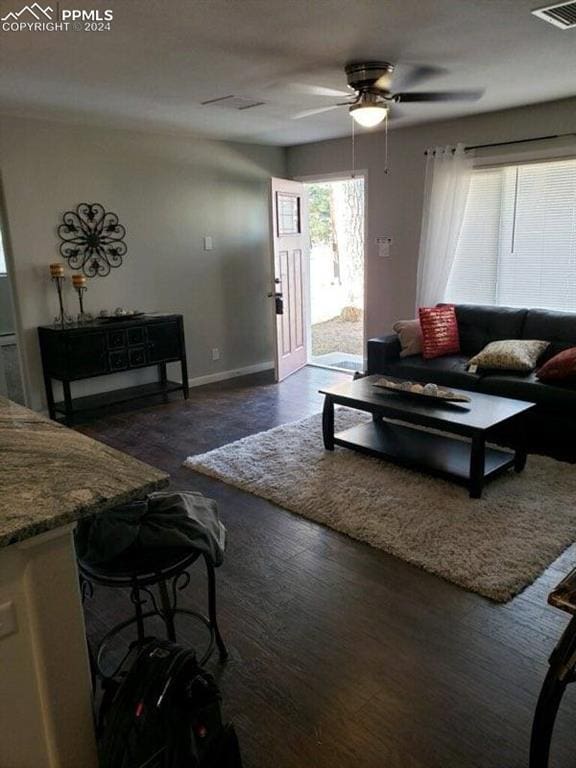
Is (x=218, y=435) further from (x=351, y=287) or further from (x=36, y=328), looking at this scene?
(x=351, y=287)

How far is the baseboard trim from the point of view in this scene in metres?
5.84

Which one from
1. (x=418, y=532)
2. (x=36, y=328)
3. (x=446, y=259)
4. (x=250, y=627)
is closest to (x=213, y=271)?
(x=36, y=328)

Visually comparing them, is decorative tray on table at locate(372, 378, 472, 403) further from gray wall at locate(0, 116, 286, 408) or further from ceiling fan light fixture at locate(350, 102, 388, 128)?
gray wall at locate(0, 116, 286, 408)

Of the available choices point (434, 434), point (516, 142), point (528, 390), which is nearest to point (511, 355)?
point (528, 390)

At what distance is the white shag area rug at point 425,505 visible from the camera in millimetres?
2514

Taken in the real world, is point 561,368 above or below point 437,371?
above

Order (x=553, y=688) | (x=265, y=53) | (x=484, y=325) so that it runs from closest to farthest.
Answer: (x=553, y=688), (x=265, y=53), (x=484, y=325)

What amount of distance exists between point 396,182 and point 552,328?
6.92ft

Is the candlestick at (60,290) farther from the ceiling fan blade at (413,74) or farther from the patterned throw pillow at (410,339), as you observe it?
the ceiling fan blade at (413,74)

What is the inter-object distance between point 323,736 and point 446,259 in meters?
4.24

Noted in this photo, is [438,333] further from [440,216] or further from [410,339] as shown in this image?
[440,216]

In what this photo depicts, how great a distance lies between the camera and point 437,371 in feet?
13.9

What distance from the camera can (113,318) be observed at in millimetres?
4789

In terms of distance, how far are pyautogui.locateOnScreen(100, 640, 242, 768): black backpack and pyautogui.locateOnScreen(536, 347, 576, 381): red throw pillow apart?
3.12m
